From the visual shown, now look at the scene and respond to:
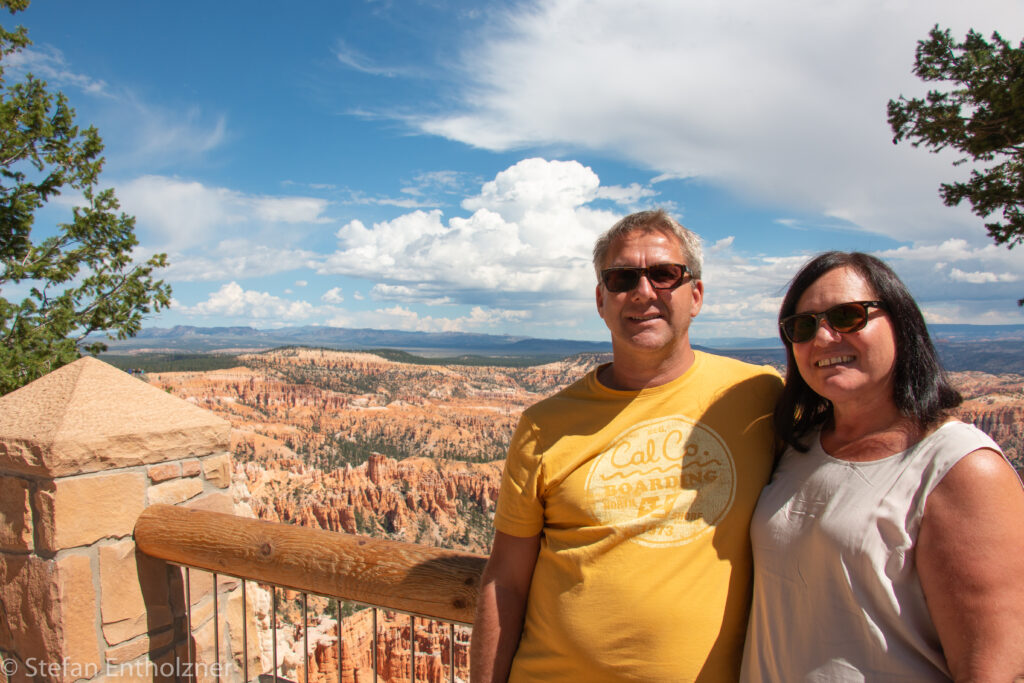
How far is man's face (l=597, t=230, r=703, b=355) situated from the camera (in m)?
1.78

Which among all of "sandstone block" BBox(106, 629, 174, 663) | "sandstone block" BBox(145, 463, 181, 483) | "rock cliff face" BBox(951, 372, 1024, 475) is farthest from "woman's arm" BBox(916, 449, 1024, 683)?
"rock cliff face" BBox(951, 372, 1024, 475)

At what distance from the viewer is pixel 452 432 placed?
246ft

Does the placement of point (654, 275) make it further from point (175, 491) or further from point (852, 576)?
point (175, 491)

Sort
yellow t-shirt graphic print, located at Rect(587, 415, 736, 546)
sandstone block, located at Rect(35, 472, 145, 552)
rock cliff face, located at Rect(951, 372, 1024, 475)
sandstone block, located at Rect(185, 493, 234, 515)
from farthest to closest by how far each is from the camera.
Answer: rock cliff face, located at Rect(951, 372, 1024, 475)
sandstone block, located at Rect(185, 493, 234, 515)
sandstone block, located at Rect(35, 472, 145, 552)
yellow t-shirt graphic print, located at Rect(587, 415, 736, 546)

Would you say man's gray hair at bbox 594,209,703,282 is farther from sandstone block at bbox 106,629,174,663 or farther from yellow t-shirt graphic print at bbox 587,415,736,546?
sandstone block at bbox 106,629,174,663

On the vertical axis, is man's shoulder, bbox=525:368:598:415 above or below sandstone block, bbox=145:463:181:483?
above

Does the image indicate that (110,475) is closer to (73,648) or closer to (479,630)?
(73,648)

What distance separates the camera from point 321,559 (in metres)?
2.06

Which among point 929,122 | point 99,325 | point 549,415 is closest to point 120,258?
point 99,325

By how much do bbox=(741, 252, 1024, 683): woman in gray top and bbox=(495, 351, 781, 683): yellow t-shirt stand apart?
0.09m

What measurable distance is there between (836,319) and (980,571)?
1.89ft

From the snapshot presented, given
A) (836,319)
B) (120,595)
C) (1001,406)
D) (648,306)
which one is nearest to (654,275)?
(648,306)

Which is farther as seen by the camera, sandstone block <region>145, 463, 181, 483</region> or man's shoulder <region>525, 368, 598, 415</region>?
sandstone block <region>145, 463, 181, 483</region>

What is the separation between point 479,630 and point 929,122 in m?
6.24
